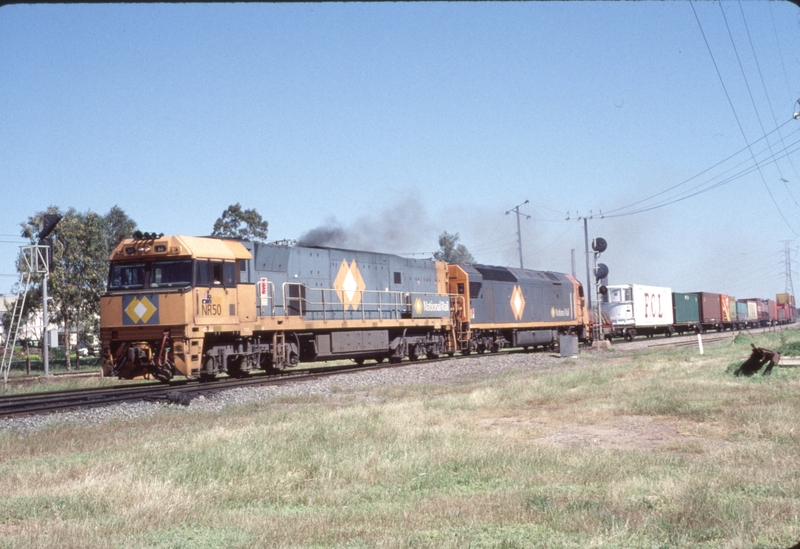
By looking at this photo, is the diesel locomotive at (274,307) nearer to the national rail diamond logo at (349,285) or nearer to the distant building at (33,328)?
the national rail diamond logo at (349,285)

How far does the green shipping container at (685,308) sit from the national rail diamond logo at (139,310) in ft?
147

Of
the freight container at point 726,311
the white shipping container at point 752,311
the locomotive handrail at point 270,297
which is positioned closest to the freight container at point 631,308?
the freight container at point 726,311

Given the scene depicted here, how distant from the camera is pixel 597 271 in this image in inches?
1556

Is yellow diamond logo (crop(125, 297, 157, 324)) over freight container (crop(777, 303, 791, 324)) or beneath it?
over

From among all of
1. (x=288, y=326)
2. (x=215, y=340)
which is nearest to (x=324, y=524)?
(x=215, y=340)

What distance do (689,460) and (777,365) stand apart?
35.4 feet

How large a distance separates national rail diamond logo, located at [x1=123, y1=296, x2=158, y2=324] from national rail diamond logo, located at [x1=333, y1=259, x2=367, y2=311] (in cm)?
706

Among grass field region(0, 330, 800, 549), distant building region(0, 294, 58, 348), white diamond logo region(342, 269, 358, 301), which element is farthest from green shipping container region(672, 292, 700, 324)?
grass field region(0, 330, 800, 549)

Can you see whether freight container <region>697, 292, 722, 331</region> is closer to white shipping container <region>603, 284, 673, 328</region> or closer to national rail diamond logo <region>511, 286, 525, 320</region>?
white shipping container <region>603, 284, 673, 328</region>

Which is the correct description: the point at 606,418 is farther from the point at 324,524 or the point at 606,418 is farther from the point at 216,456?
the point at 324,524

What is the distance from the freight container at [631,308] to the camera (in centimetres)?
4861

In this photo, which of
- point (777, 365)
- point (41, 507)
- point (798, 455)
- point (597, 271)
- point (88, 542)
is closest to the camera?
point (88, 542)

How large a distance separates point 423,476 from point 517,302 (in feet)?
90.6

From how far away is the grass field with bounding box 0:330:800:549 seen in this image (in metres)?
6.46
